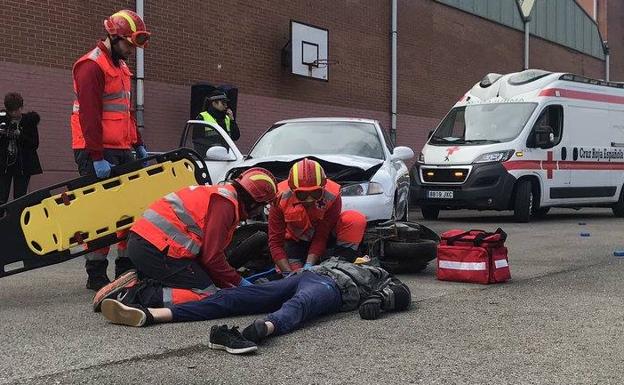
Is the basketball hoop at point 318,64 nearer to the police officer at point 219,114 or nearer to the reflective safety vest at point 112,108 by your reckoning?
the police officer at point 219,114

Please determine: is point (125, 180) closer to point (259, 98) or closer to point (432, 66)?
point (259, 98)

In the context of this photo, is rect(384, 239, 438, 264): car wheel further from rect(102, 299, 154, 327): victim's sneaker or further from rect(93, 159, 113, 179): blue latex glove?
rect(102, 299, 154, 327): victim's sneaker

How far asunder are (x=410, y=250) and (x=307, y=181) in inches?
62.6

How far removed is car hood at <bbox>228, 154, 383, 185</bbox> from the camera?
730 centimetres

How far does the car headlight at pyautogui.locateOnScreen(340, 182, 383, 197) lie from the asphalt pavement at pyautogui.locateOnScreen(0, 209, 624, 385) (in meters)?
1.26

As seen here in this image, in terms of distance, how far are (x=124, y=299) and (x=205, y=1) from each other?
10915mm

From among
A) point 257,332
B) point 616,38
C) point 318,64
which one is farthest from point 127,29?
point 616,38

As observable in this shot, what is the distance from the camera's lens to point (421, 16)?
2120 cm

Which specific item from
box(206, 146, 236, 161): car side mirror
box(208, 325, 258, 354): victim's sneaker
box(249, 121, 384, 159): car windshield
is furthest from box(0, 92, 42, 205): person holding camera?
box(208, 325, 258, 354): victim's sneaker

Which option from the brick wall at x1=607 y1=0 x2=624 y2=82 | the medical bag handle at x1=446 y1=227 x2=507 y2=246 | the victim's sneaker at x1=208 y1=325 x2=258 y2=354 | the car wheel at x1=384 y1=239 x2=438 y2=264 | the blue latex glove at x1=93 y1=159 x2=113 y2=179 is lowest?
the victim's sneaker at x1=208 y1=325 x2=258 y2=354

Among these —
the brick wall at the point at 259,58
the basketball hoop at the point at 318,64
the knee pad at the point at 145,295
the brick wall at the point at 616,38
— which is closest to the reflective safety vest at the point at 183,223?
the knee pad at the point at 145,295

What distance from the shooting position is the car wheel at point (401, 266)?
6.85 metres

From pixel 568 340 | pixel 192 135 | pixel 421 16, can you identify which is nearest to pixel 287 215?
pixel 568 340

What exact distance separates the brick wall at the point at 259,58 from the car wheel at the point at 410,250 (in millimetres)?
7171
